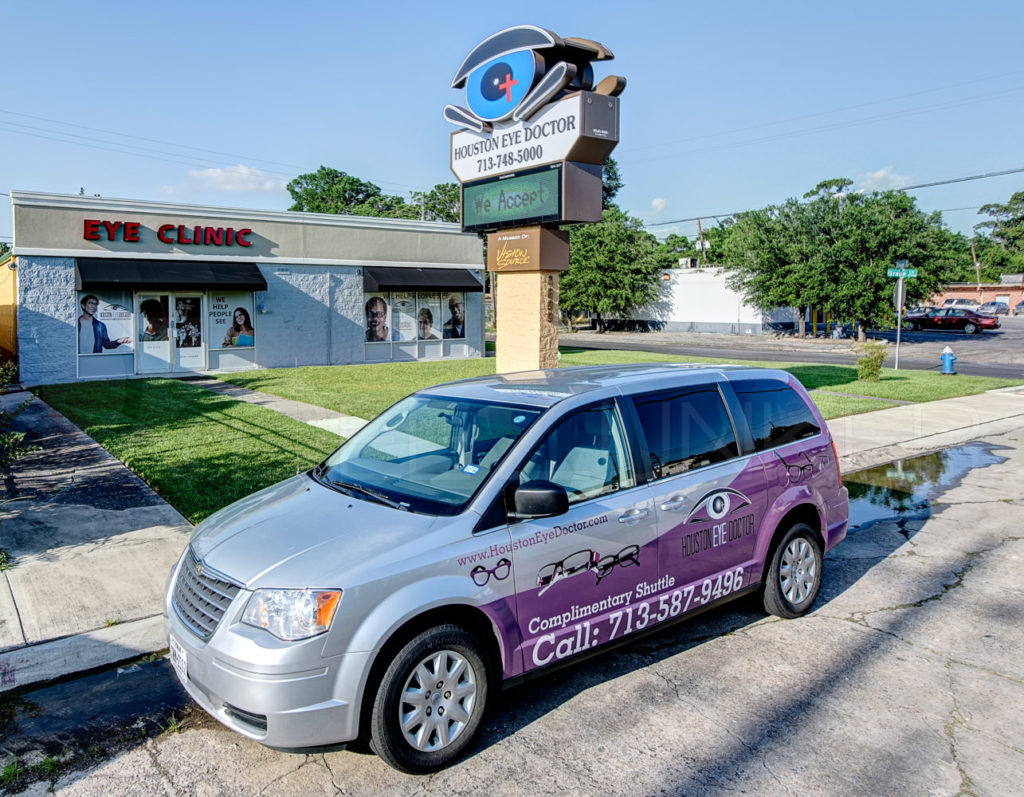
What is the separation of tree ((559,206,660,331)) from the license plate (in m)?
47.2

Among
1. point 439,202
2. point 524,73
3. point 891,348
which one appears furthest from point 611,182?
→ point 524,73

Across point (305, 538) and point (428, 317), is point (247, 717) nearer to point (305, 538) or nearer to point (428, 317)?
point (305, 538)

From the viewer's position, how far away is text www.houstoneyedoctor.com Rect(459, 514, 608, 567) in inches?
143

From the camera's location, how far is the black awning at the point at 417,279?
25031 millimetres

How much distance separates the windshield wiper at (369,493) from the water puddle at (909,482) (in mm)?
5584

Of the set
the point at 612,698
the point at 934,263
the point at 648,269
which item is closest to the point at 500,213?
the point at 612,698

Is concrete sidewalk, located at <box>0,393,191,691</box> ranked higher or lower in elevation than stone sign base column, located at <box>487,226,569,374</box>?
lower

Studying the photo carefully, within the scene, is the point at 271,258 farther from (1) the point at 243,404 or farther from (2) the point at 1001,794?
(2) the point at 1001,794

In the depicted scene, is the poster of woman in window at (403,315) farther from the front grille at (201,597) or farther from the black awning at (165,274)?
the front grille at (201,597)

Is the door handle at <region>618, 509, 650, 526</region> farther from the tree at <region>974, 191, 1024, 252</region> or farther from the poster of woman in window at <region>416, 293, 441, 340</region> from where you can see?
the tree at <region>974, 191, 1024, 252</region>

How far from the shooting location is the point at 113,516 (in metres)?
7.52

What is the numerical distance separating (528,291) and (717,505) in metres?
7.41

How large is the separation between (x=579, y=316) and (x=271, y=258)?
38.8 metres

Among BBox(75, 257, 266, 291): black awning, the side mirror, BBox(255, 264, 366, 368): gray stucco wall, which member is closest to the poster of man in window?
BBox(255, 264, 366, 368): gray stucco wall
